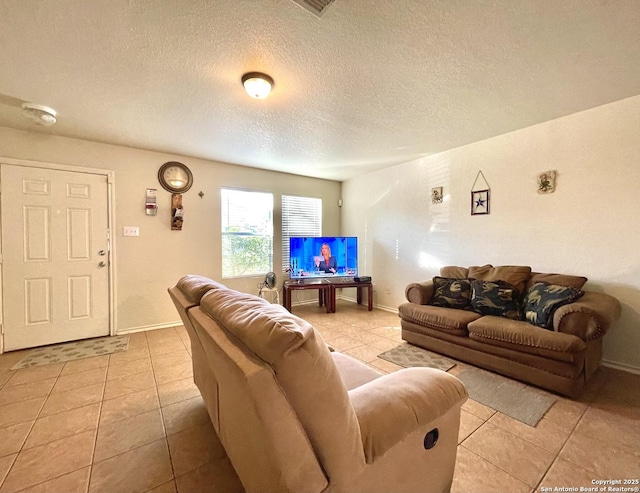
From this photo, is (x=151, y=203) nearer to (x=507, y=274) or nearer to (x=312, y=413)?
(x=312, y=413)

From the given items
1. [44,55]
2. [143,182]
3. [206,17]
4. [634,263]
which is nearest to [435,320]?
[634,263]

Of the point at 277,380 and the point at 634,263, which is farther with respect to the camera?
the point at 634,263

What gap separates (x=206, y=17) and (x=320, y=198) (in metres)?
3.71

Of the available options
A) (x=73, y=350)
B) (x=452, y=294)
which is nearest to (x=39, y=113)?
(x=73, y=350)

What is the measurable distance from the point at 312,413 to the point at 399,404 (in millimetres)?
404

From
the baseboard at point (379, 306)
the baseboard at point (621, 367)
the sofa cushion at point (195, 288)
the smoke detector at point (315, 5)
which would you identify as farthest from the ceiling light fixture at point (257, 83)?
the baseboard at point (621, 367)

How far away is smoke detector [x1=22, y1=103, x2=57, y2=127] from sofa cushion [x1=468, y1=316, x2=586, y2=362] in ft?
13.9

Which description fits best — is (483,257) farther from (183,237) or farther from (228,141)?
(183,237)

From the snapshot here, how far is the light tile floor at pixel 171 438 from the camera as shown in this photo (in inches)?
51.3

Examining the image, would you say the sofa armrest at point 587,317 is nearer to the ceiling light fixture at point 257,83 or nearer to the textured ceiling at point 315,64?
the textured ceiling at point 315,64

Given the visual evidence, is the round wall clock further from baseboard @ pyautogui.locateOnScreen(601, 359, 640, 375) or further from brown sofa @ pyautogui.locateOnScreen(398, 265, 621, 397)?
baseboard @ pyautogui.locateOnScreen(601, 359, 640, 375)

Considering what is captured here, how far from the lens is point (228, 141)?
3.16 meters

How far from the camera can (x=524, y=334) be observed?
81.9 inches

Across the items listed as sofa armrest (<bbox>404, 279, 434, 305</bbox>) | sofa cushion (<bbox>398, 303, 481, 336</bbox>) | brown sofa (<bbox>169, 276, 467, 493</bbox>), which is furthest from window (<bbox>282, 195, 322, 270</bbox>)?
brown sofa (<bbox>169, 276, 467, 493</bbox>)
